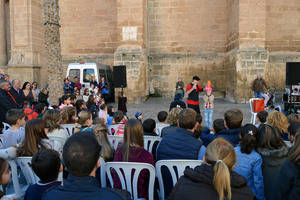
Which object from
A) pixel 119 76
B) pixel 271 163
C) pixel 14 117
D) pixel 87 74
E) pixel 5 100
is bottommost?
pixel 271 163

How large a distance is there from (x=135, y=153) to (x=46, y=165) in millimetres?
1083

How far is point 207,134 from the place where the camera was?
4.32m

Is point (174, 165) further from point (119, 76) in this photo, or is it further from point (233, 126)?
point (119, 76)

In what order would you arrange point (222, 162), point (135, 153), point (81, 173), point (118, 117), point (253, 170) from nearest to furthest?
point (81, 173)
point (222, 162)
point (253, 170)
point (135, 153)
point (118, 117)

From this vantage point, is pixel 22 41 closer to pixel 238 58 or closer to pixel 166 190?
pixel 238 58

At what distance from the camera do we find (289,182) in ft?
6.48

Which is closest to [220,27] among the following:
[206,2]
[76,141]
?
[206,2]

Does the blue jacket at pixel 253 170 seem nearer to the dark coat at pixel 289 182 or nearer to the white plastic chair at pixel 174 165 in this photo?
the white plastic chair at pixel 174 165

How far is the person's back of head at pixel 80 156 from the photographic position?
169 centimetres

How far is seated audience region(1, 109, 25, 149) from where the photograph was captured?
13.0 ft

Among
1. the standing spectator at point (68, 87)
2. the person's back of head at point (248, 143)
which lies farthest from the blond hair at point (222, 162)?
the standing spectator at point (68, 87)

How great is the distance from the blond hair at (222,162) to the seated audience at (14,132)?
3026mm

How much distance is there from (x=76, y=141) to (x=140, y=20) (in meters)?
12.5

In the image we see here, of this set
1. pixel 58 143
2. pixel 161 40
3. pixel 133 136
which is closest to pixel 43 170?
pixel 133 136
